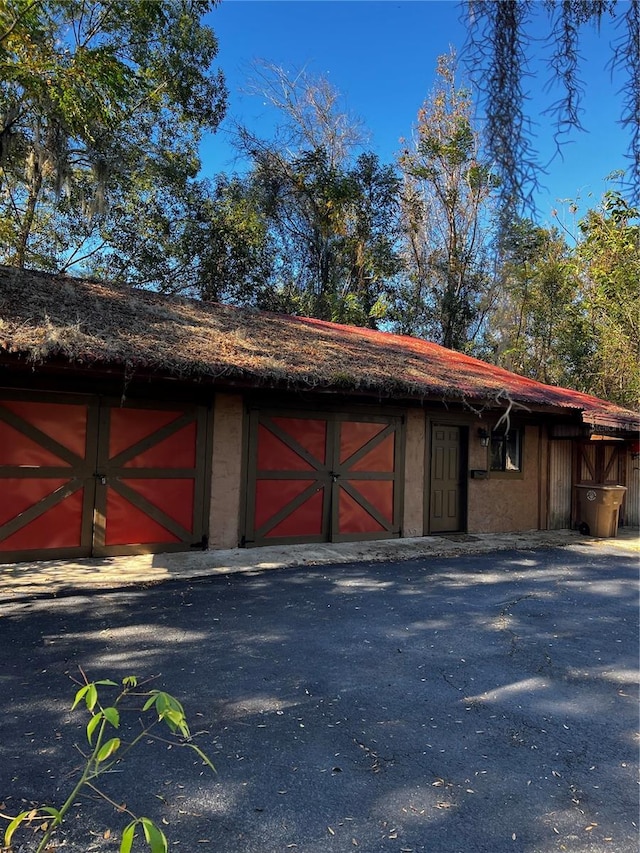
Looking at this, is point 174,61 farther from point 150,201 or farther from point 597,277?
point 597,277

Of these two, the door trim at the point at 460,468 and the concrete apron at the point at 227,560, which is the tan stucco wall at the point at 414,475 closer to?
the door trim at the point at 460,468

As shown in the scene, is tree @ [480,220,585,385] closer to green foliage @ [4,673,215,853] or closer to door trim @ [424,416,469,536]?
door trim @ [424,416,469,536]

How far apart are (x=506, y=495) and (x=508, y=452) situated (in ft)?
2.89

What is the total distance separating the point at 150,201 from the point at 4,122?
709 centimetres

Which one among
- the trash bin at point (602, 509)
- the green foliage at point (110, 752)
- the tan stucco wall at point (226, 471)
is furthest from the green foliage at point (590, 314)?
the green foliage at point (110, 752)

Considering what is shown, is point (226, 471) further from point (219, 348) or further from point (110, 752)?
point (110, 752)

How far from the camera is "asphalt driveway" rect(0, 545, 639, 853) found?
2.17 metres

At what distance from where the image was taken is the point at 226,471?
25.4ft

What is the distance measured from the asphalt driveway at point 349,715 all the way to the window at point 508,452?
186 inches

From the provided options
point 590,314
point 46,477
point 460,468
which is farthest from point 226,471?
point 590,314

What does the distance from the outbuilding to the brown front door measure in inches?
1.1

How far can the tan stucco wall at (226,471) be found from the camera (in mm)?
7680

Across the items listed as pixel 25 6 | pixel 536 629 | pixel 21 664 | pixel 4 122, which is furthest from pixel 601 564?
pixel 4 122

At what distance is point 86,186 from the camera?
516 inches
